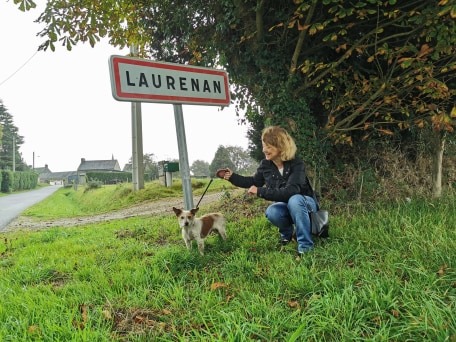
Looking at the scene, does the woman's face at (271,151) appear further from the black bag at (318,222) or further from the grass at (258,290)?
the grass at (258,290)

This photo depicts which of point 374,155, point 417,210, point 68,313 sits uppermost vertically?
point 374,155

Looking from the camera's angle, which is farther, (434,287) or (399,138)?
(399,138)

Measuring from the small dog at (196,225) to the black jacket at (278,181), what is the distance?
22.2 inches

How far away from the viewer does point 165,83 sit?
285 cm

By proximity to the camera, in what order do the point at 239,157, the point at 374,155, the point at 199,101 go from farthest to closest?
the point at 239,157 < the point at 374,155 < the point at 199,101

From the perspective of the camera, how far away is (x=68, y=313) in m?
2.20

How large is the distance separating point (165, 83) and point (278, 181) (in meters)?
1.58

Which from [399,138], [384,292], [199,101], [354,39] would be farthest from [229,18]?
[384,292]

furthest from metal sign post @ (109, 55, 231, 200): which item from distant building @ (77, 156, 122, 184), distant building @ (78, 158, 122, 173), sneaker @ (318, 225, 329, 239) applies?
distant building @ (78, 158, 122, 173)

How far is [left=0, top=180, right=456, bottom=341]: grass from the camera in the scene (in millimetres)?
1848

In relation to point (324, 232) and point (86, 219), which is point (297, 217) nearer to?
point (324, 232)

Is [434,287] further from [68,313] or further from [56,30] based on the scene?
[56,30]

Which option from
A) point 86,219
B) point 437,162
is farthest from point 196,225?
point 86,219

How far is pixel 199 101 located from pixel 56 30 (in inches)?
95.9
